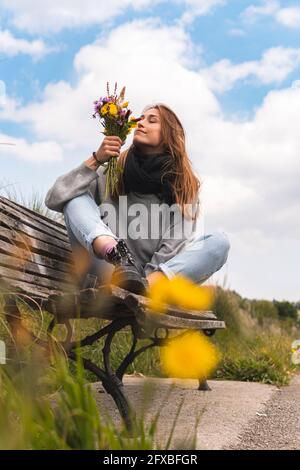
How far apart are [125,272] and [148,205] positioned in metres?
1.10

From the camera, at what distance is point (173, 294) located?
1.71 m

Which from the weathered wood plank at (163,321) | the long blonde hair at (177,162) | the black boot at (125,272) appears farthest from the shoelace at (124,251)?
the long blonde hair at (177,162)

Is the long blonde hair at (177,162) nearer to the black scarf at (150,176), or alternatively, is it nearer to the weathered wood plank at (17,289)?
the black scarf at (150,176)

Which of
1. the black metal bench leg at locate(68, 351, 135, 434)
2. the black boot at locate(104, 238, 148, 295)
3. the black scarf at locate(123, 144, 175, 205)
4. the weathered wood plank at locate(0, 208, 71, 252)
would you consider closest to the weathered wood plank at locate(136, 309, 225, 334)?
the black boot at locate(104, 238, 148, 295)

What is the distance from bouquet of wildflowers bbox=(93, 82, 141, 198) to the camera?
11.7 feet

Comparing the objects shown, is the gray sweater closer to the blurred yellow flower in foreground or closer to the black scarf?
the black scarf

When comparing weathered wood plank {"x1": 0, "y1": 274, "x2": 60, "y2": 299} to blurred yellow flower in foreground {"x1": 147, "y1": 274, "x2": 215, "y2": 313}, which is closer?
blurred yellow flower in foreground {"x1": 147, "y1": 274, "x2": 215, "y2": 313}

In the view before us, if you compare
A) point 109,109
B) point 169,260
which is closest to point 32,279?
point 169,260

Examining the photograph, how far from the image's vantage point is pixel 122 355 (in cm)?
496

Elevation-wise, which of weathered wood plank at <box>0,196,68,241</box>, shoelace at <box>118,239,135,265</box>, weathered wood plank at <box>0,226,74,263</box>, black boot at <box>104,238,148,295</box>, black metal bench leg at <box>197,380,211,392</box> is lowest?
black metal bench leg at <box>197,380,211,392</box>

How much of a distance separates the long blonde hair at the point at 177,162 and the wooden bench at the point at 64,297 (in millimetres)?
520

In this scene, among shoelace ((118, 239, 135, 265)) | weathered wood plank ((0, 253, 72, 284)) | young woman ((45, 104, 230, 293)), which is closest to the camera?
shoelace ((118, 239, 135, 265))

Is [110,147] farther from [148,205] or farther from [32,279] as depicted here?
[32,279]
